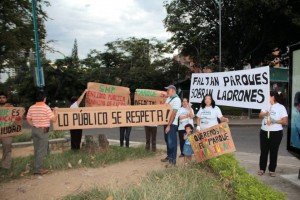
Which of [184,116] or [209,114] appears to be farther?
[184,116]

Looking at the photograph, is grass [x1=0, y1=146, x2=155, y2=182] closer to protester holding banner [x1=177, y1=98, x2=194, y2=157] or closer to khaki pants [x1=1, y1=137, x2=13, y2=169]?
khaki pants [x1=1, y1=137, x2=13, y2=169]

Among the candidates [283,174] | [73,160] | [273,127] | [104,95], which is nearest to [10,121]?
[73,160]

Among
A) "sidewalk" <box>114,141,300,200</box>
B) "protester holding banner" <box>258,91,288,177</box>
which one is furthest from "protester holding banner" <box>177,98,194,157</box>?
"protester holding banner" <box>258,91,288,177</box>

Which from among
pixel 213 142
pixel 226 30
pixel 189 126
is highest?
pixel 226 30

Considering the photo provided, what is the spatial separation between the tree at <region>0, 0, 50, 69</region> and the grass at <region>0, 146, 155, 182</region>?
6554 mm

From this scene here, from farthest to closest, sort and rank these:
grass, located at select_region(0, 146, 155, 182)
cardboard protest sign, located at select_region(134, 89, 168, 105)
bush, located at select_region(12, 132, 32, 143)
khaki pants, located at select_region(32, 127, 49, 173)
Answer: bush, located at select_region(12, 132, 32, 143) → cardboard protest sign, located at select_region(134, 89, 168, 105) → grass, located at select_region(0, 146, 155, 182) → khaki pants, located at select_region(32, 127, 49, 173)

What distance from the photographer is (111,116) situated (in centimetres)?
825

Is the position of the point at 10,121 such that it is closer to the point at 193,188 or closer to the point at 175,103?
the point at 175,103

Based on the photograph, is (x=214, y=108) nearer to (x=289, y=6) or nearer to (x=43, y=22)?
(x=43, y=22)

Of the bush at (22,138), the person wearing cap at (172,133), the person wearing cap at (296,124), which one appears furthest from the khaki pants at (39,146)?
the bush at (22,138)

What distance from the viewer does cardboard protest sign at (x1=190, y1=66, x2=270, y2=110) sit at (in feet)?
20.9

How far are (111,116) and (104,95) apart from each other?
1598mm

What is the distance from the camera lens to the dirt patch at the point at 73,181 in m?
5.88

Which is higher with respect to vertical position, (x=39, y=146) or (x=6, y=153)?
(x=39, y=146)
